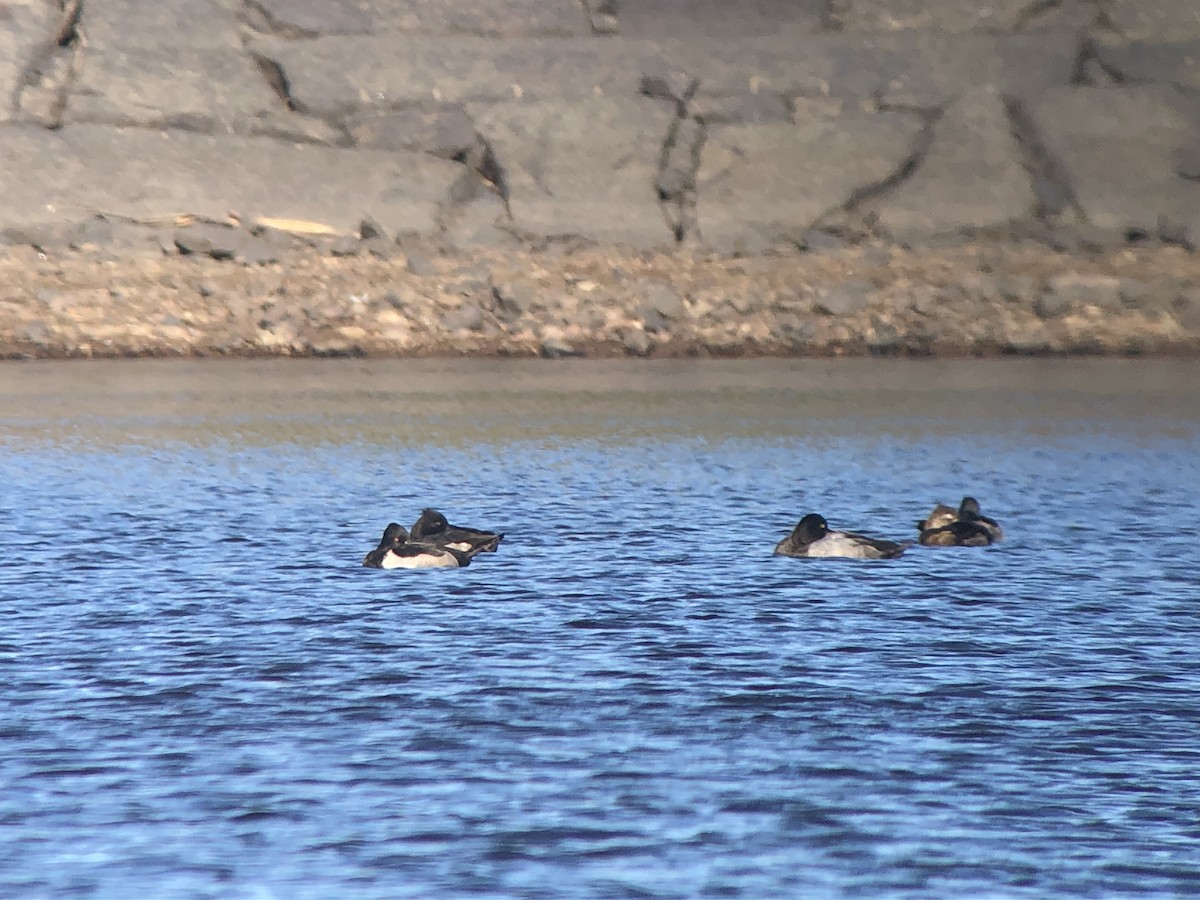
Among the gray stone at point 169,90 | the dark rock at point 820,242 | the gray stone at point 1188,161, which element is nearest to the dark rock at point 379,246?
the gray stone at point 169,90

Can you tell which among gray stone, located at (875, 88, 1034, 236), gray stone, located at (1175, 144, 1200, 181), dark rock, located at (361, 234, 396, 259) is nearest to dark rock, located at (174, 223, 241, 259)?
dark rock, located at (361, 234, 396, 259)

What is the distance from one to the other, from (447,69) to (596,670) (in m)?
21.0

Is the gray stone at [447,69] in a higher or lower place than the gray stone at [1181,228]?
higher

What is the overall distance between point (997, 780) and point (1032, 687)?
153 cm

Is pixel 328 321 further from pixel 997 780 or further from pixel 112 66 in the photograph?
pixel 997 780

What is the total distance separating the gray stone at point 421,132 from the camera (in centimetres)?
2781

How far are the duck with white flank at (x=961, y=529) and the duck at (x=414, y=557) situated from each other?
9.86 feet

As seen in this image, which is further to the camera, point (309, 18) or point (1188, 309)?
point (309, 18)

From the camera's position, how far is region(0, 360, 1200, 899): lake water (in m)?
6.14

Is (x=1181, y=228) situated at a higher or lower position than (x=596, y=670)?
higher

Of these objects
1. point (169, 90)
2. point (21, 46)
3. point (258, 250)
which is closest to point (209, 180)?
point (258, 250)

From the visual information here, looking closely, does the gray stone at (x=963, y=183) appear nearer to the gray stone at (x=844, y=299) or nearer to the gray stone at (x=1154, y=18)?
the gray stone at (x=844, y=299)

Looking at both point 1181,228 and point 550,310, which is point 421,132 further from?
point 1181,228

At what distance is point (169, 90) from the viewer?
28203 mm
